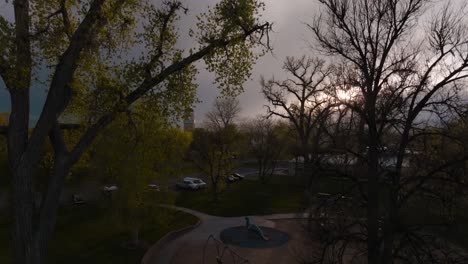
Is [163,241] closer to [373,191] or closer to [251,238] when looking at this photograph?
[251,238]

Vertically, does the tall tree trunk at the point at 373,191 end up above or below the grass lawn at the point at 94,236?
above

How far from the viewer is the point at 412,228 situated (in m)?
9.89

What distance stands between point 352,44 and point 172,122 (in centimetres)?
616

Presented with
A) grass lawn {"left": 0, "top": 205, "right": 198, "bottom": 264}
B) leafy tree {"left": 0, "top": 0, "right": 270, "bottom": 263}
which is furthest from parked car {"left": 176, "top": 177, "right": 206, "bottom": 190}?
leafy tree {"left": 0, "top": 0, "right": 270, "bottom": 263}

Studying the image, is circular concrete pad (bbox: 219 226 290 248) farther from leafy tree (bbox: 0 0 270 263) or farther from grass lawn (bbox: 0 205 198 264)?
leafy tree (bbox: 0 0 270 263)

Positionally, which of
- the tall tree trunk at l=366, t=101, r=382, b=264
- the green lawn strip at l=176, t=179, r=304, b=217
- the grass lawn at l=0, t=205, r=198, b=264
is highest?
the tall tree trunk at l=366, t=101, r=382, b=264

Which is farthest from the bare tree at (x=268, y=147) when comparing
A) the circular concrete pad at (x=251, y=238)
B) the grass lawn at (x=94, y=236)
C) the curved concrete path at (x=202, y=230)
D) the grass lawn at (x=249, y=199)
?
the circular concrete pad at (x=251, y=238)

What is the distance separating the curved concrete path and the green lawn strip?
1.50 metres

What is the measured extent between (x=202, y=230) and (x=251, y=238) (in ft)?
14.2

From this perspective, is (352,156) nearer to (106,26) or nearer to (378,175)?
(378,175)

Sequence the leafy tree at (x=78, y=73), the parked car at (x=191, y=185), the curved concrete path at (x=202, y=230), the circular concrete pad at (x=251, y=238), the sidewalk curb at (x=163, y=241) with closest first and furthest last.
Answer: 1. the leafy tree at (x=78, y=73)
2. the sidewalk curb at (x=163, y=241)
3. the curved concrete path at (x=202, y=230)
4. the circular concrete pad at (x=251, y=238)
5. the parked car at (x=191, y=185)

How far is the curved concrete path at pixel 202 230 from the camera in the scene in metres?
21.4

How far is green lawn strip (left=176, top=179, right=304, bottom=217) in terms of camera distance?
34219 mm

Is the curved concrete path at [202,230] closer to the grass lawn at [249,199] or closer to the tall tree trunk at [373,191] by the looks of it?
the grass lawn at [249,199]
